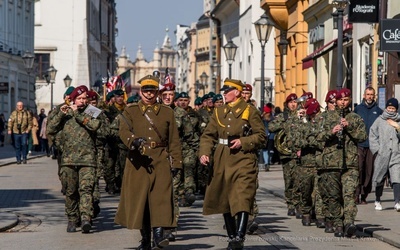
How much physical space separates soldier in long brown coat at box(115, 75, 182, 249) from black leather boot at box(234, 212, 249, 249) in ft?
2.20

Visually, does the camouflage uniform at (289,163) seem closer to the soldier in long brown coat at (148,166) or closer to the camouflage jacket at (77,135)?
the camouflage jacket at (77,135)

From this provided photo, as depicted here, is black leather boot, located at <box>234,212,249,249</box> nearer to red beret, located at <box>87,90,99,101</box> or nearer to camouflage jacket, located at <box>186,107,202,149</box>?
red beret, located at <box>87,90,99,101</box>

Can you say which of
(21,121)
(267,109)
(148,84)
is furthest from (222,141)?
(21,121)

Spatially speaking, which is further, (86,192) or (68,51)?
(68,51)

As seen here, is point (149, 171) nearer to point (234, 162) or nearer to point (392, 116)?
point (234, 162)

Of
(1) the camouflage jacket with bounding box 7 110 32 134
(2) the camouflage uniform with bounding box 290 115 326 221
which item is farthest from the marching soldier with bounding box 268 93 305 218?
(1) the camouflage jacket with bounding box 7 110 32 134

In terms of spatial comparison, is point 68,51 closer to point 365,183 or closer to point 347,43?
point 347,43

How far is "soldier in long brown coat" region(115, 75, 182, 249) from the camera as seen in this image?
519 inches

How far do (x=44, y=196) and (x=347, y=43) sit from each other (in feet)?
51.1

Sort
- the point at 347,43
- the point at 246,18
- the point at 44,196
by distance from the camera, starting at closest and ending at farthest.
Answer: the point at 44,196
the point at 347,43
the point at 246,18

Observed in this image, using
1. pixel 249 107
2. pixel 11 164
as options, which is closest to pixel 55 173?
pixel 11 164

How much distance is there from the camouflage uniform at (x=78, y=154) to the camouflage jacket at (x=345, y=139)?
2.84 meters

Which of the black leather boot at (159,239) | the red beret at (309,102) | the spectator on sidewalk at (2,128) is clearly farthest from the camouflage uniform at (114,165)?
the spectator on sidewalk at (2,128)

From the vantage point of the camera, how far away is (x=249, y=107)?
45.5 feet
